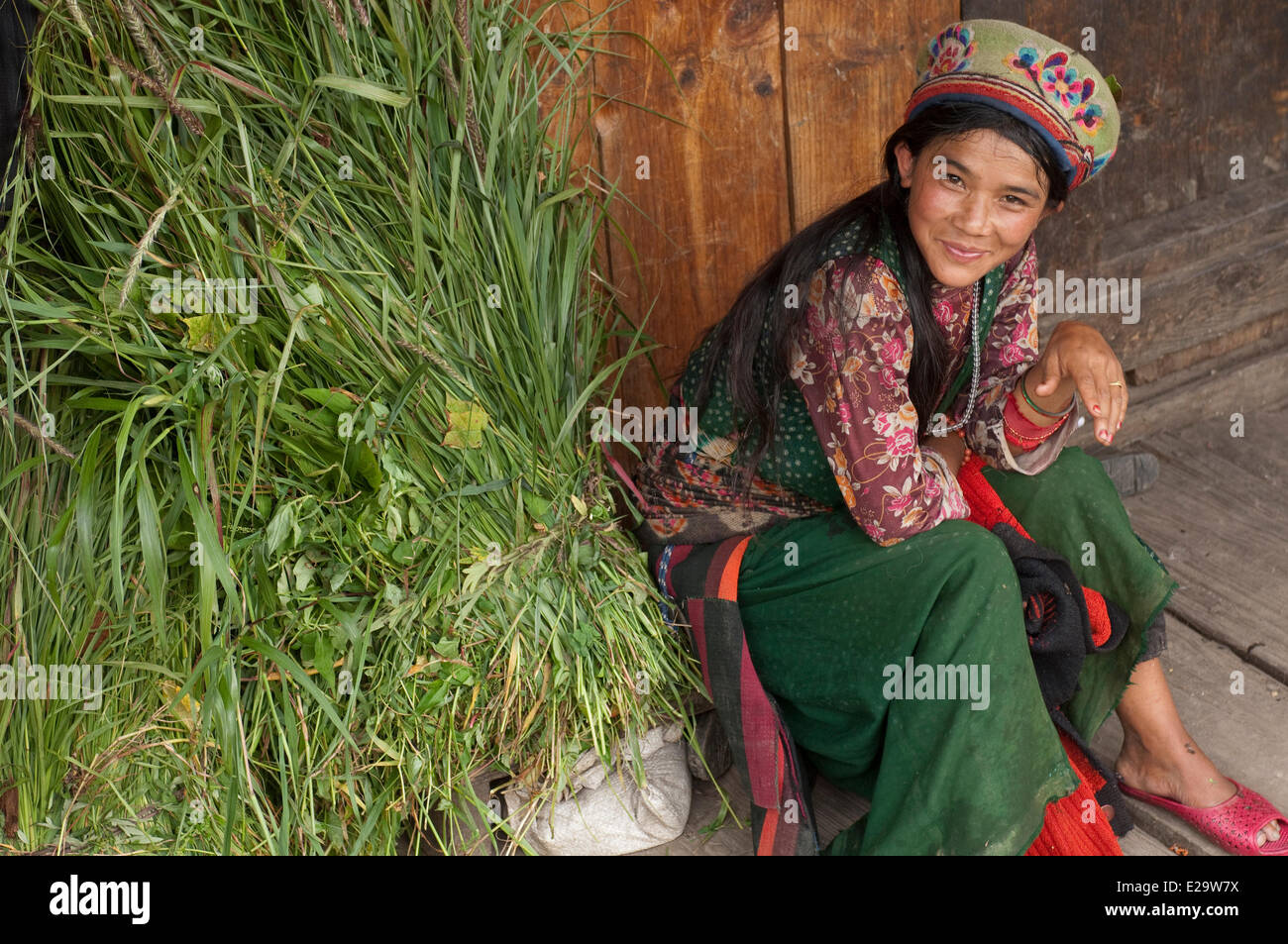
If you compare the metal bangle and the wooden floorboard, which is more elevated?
the metal bangle

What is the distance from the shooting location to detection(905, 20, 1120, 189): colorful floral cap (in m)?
1.60

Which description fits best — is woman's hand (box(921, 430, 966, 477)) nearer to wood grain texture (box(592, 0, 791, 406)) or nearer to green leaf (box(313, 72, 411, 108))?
wood grain texture (box(592, 0, 791, 406))

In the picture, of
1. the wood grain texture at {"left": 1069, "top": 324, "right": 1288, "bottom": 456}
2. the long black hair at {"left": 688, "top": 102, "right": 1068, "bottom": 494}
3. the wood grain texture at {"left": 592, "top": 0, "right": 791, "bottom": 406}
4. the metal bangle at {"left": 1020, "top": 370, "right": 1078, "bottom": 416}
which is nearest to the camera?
the long black hair at {"left": 688, "top": 102, "right": 1068, "bottom": 494}

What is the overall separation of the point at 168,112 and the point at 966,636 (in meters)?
1.30

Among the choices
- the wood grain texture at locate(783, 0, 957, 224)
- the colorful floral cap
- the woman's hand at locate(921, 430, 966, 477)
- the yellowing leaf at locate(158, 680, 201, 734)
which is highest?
the wood grain texture at locate(783, 0, 957, 224)

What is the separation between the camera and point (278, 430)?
1.61 metres

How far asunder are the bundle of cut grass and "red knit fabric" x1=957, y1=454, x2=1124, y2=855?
27.9 inches

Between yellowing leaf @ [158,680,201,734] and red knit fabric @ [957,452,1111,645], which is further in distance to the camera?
red knit fabric @ [957,452,1111,645]

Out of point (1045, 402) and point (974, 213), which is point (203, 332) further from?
point (1045, 402)

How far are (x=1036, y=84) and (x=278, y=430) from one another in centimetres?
114

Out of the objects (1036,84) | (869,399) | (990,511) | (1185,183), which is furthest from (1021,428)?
(1185,183)

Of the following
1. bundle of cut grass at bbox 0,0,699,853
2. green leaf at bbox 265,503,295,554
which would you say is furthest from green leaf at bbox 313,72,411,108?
green leaf at bbox 265,503,295,554

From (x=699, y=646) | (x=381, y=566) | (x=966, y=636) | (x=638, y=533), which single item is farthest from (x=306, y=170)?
(x=966, y=636)

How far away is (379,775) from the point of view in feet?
5.64
